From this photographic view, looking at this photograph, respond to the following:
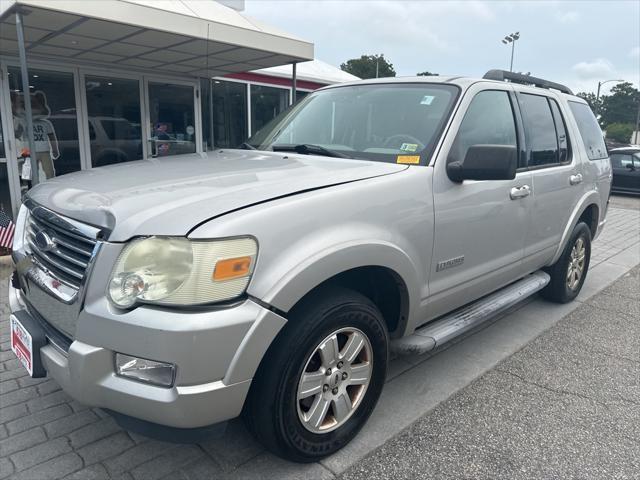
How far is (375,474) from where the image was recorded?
7.63ft

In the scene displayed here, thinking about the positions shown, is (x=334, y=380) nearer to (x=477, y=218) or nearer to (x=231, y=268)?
(x=231, y=268)

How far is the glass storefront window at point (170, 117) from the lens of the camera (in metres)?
9.46

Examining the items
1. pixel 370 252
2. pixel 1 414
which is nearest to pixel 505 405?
pixel 370 252

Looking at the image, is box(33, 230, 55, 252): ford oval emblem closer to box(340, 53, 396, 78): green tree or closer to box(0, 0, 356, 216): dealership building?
box(0, 0, 356, 216): dealership building

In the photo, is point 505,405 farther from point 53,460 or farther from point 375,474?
point 53,460

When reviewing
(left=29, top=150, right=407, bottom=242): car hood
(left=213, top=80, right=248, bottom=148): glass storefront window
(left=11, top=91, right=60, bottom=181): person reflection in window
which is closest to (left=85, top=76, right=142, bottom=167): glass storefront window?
(left=11, top=91, right=60, bottom=181): person reflection in window

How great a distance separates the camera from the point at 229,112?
36.3 ft

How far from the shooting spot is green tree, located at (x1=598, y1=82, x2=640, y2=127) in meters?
89.7

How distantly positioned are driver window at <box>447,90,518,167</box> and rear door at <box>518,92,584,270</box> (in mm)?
259

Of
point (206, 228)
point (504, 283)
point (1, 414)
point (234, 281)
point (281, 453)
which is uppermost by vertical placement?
point (206, 228)

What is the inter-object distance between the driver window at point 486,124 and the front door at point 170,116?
7454mm

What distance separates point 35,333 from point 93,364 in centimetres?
49

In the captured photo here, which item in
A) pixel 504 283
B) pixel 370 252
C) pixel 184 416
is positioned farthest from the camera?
pixel 504 283

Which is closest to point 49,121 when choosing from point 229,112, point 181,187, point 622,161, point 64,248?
point 229,112
